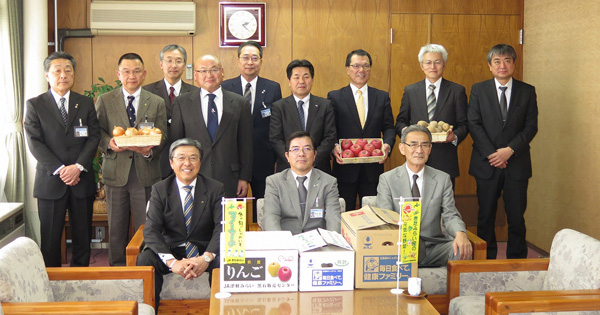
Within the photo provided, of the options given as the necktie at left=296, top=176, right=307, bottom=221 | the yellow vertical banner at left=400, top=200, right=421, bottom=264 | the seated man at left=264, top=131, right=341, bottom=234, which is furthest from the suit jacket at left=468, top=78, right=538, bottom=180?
the yellow vertical banner at left=400, top=200, right=421, bottom=264

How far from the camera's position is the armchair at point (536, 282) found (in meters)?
2.78

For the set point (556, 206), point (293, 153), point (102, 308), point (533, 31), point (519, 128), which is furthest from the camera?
point (533, 31)

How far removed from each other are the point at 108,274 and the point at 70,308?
1.73ft

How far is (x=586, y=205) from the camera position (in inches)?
207

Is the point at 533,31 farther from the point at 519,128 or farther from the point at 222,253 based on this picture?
the point at 222,253

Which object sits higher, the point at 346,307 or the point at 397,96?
the point at 397,96

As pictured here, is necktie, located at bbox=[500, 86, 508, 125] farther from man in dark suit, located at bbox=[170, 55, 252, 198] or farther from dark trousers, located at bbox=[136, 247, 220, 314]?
dark trousers, located at bbox=[136, 247, 220, 314]

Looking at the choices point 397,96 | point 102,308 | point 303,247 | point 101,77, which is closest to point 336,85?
point 397,96

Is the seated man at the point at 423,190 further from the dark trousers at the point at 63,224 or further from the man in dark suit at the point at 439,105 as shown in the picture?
the dark trousers at the point at 63,224

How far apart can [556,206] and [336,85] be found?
94.6 inches

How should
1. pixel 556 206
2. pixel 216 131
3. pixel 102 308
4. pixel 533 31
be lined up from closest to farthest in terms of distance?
pixel 102 308
pixel 216 131
pixel 556 206
pixel 533 31

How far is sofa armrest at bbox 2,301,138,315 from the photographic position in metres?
2.57

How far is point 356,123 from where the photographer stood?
502cm

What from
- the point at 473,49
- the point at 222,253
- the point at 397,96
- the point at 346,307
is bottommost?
the point at 346,307
